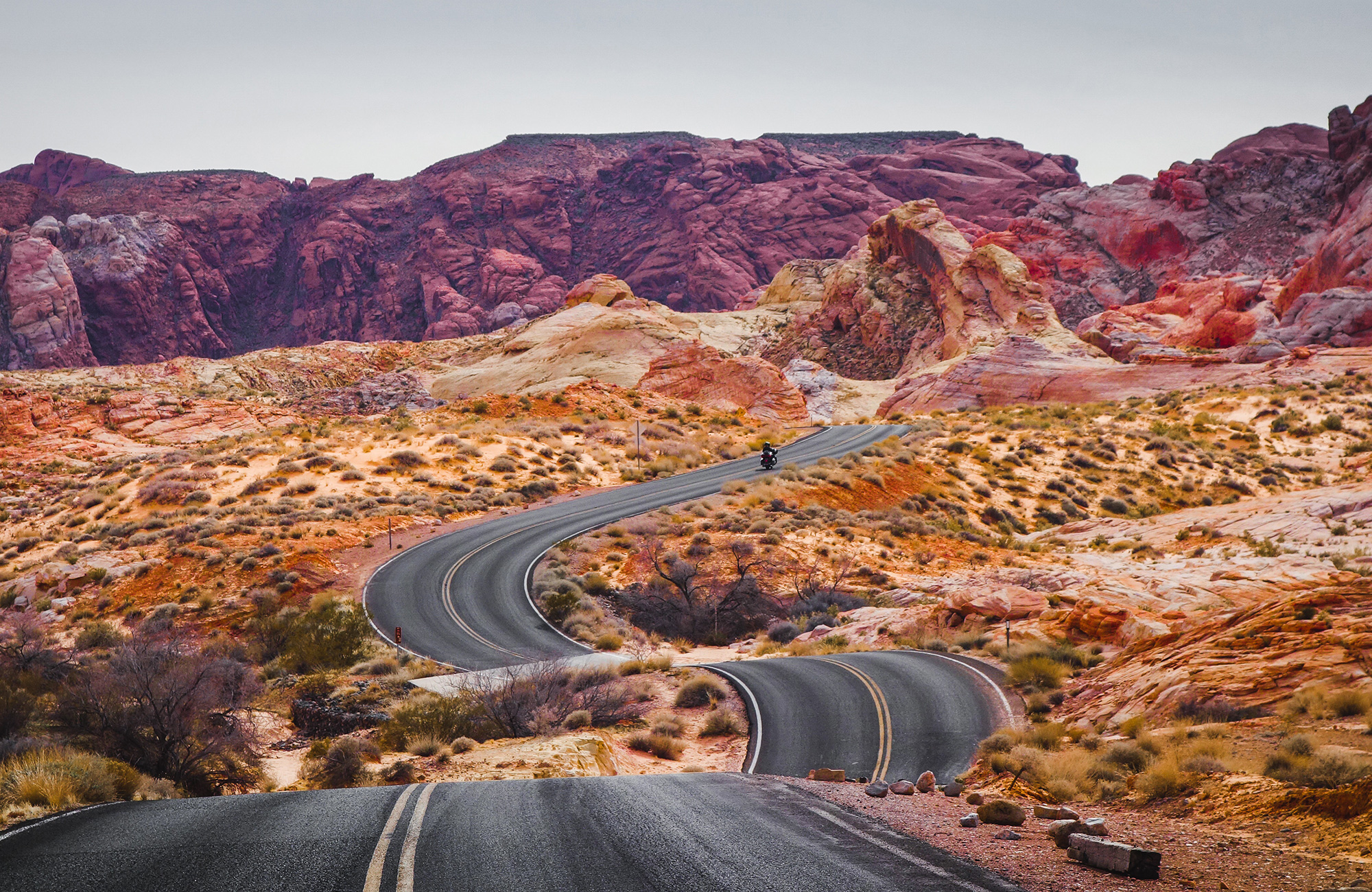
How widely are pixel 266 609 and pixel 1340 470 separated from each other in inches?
1959

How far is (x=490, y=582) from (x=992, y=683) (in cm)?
1745

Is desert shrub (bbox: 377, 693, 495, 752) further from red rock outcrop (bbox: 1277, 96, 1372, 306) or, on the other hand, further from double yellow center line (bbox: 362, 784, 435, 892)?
red rock outcrop (bbox: 1277, 96, 1372, 306)

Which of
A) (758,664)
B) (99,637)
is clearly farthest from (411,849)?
(99,637)

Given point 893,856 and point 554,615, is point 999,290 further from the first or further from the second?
point 893,856

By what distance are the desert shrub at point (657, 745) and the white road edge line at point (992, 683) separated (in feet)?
20.7

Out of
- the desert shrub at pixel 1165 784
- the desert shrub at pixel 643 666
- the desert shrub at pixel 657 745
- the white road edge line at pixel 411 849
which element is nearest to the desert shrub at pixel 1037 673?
the desert shrub at pixel 657 745

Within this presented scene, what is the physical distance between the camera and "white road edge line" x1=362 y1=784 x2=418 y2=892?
19.6 feet

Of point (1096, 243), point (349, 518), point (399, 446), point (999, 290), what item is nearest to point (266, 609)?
point (349, 518)

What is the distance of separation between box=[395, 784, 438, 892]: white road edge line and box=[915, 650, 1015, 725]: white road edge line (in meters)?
11.7

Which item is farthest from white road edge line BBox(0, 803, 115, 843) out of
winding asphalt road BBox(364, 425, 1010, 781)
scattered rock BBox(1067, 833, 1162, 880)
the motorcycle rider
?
the motorcycle rider

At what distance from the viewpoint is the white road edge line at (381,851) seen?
597 centimetres

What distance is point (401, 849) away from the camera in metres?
6.68

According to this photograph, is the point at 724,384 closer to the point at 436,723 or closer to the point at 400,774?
the point at 436,723

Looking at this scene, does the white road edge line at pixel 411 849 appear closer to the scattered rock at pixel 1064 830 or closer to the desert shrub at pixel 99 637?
the scattered rock at pixel 1064 830
